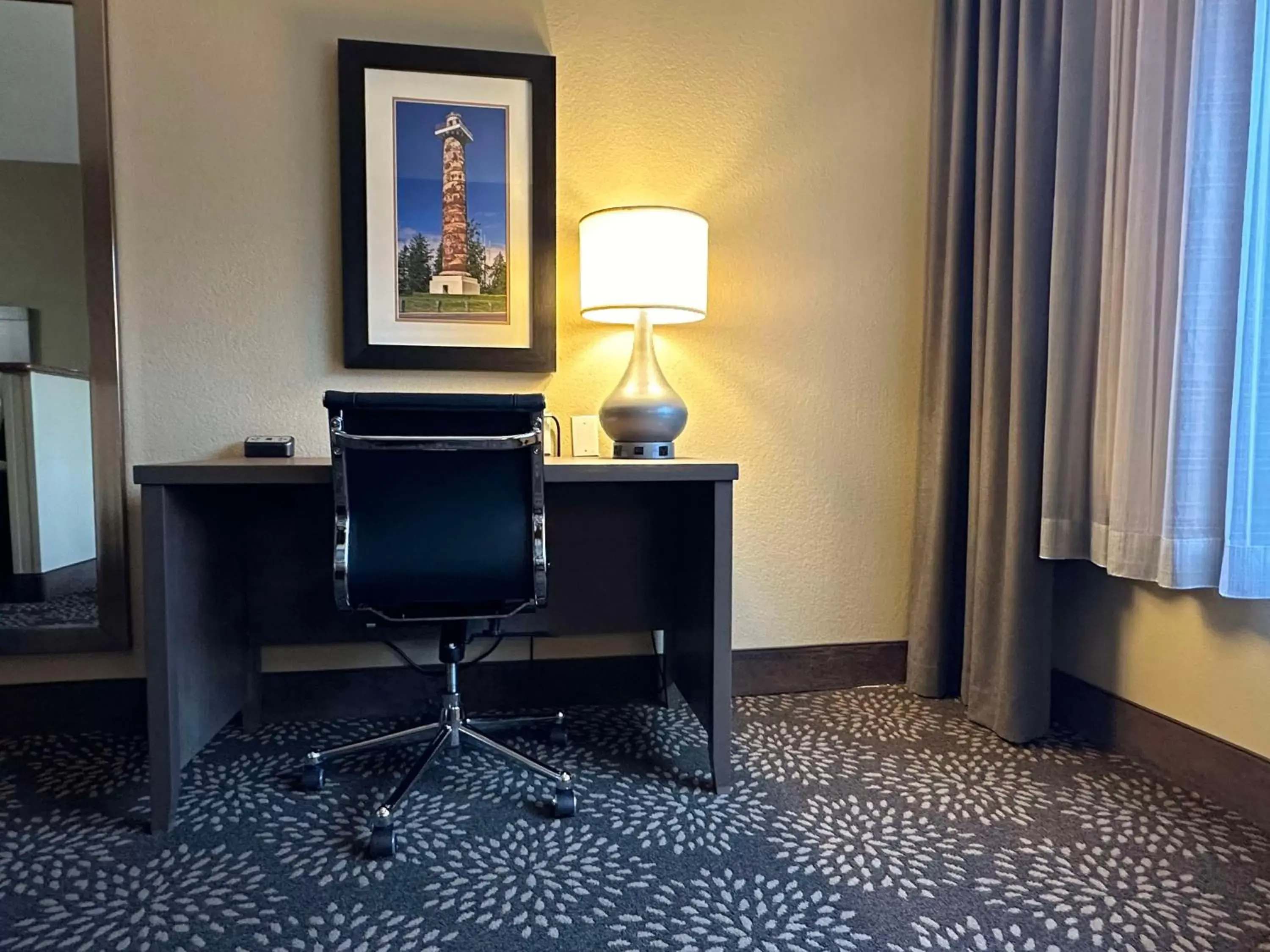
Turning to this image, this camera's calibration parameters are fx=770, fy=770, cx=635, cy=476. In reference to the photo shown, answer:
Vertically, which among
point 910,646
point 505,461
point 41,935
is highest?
point 505,461

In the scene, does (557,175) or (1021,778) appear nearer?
(1021,778)

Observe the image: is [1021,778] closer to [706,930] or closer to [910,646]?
[910,646]

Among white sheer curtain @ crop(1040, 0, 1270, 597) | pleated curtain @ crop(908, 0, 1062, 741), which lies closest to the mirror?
pleated curtain @ crop(908, 0, 1062, 741)

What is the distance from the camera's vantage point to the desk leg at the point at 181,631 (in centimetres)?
152

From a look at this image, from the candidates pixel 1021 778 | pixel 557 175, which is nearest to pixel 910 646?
pixel 1021 778

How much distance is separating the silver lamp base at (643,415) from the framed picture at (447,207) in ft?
0.98

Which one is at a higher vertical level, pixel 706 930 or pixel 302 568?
pixel 302 568

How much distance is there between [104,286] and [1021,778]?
2504mm

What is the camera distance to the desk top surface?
150 cm

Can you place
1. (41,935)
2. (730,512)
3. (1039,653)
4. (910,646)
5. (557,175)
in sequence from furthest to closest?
(910,646), (557,175), (1039,653), (730,512), (41,935)

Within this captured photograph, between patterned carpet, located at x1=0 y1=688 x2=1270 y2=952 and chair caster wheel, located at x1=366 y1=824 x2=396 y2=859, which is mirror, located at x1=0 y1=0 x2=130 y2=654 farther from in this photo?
chair caster wheel, located at x1=366 y1=824 x2=396 y2=859

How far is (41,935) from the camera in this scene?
1.22 meters

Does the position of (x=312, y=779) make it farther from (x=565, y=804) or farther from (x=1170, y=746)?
(x=1170, y=746)

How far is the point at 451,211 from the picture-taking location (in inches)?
81.6
